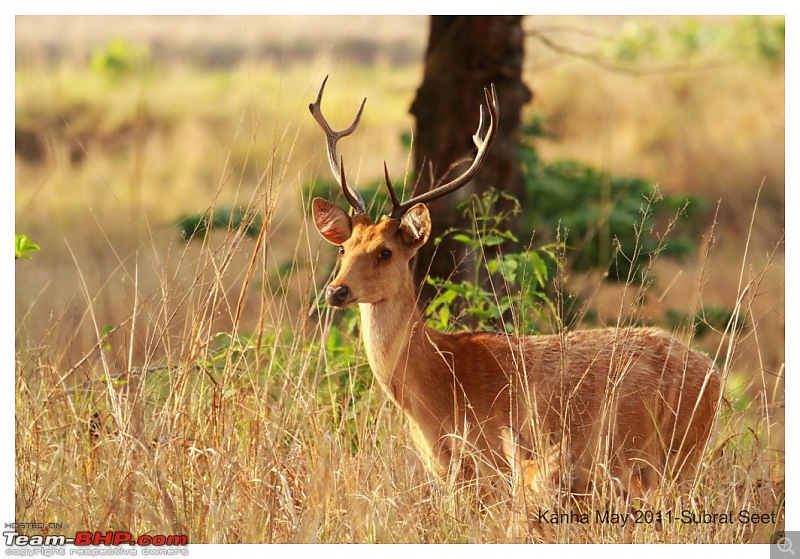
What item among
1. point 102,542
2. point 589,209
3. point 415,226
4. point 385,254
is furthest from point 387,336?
point 589,209

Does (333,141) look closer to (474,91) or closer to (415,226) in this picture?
(415,226)

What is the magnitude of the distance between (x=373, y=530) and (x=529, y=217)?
484 cm

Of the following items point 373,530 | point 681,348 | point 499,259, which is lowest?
point 373,530

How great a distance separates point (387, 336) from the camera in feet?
16.5

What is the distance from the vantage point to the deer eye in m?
4.98

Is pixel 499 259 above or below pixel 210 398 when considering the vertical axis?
above

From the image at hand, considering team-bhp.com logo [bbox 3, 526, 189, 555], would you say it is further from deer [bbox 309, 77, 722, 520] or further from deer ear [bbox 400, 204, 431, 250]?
deer ear [bbox 400, 204, 431, 250]

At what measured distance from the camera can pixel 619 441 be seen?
5043 millimetres

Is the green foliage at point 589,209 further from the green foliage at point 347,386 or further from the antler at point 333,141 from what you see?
the antler at point 333,141

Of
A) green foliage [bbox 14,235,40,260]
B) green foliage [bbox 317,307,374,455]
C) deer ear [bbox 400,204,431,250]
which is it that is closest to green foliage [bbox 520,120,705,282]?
green foliage [bbox 317,307,374,455]

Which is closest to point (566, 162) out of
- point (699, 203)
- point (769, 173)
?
point (699, 203)

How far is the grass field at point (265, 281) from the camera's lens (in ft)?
15.8

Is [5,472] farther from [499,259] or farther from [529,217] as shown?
[529,217]

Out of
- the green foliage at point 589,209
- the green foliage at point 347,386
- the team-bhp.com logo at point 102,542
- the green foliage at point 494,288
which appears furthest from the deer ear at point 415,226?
the green foliage at point 589,209
